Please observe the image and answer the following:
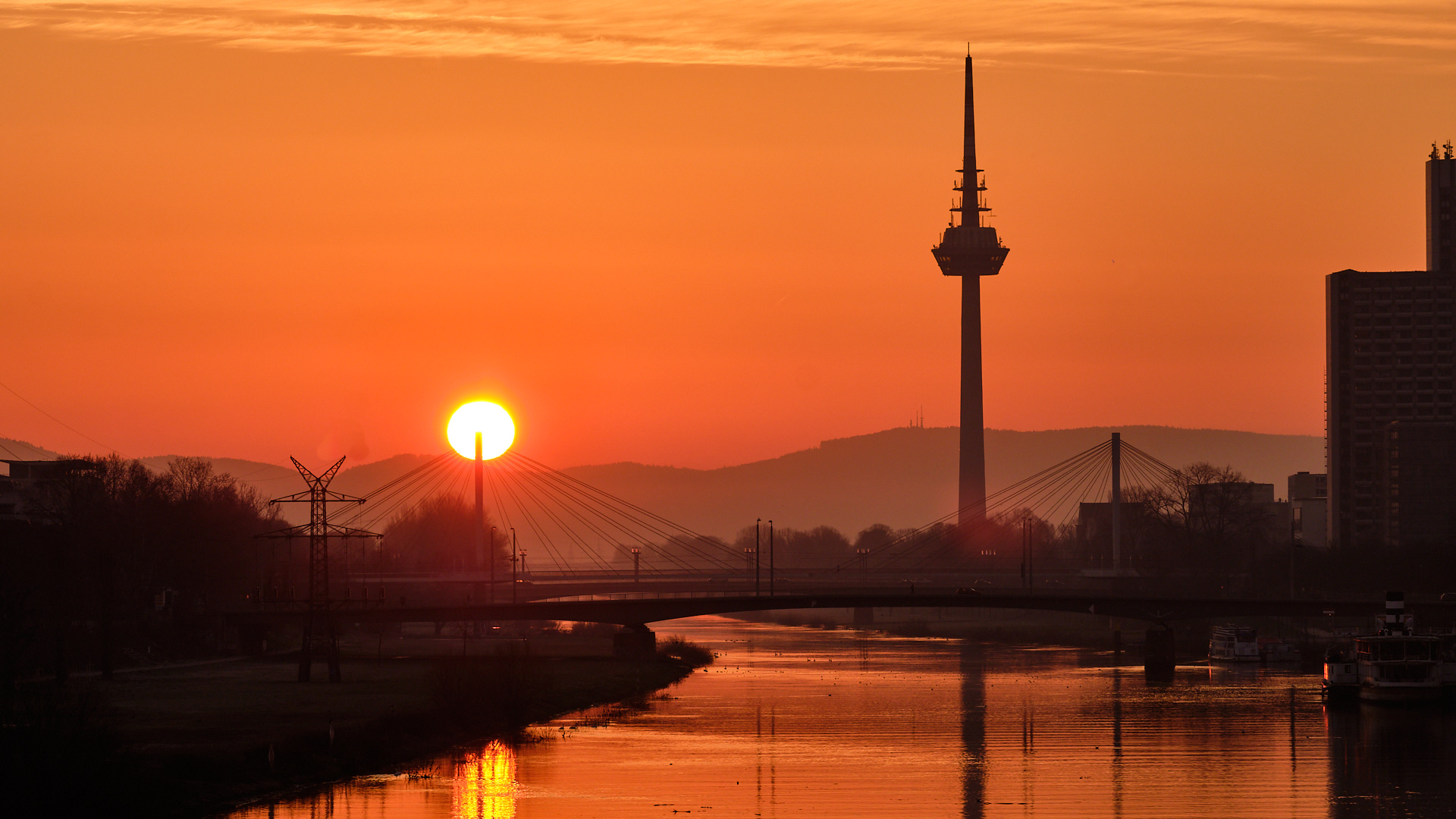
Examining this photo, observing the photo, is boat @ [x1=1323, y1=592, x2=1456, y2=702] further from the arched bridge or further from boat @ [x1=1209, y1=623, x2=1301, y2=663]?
boat @ [x1=1209, y1=623, x2=1301, y2=663]

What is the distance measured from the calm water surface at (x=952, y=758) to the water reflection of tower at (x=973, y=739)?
0.16m

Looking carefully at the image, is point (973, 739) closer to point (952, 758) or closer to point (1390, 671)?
point (952, 758)

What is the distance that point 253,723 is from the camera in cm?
5584

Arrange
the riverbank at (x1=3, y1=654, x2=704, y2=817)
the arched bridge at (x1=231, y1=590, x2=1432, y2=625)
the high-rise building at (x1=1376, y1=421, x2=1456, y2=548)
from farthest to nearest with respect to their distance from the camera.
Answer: the high-rise building at (x1=1376, y1=421, x2=1456, y2=548) < the arched bridge at (x1=231, y1=590, x2=1432, y2=625) < the riverbank at (x1=3, y1=654, x2=704, y2=817)

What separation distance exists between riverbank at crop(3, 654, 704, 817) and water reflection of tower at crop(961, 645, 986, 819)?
15720 millimetres

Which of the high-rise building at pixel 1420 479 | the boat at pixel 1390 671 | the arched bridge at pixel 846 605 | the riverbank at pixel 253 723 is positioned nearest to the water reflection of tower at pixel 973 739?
the arched bridge at pixel 846 605

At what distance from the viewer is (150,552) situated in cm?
9656

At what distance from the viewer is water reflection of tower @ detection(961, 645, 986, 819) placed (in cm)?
4375

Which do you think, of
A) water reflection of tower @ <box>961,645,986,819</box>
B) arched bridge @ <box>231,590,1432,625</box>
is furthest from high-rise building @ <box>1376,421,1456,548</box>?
water reflection of tower @ <box>961,645,986,819</box>

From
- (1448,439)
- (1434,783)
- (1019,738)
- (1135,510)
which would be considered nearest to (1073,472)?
(1135,510)

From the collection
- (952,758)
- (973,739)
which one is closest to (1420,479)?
(973,739)

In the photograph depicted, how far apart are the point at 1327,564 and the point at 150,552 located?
302ft

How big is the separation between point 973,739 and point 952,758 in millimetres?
6222

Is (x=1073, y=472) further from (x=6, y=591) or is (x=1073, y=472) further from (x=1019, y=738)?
(x=6, y=591)
